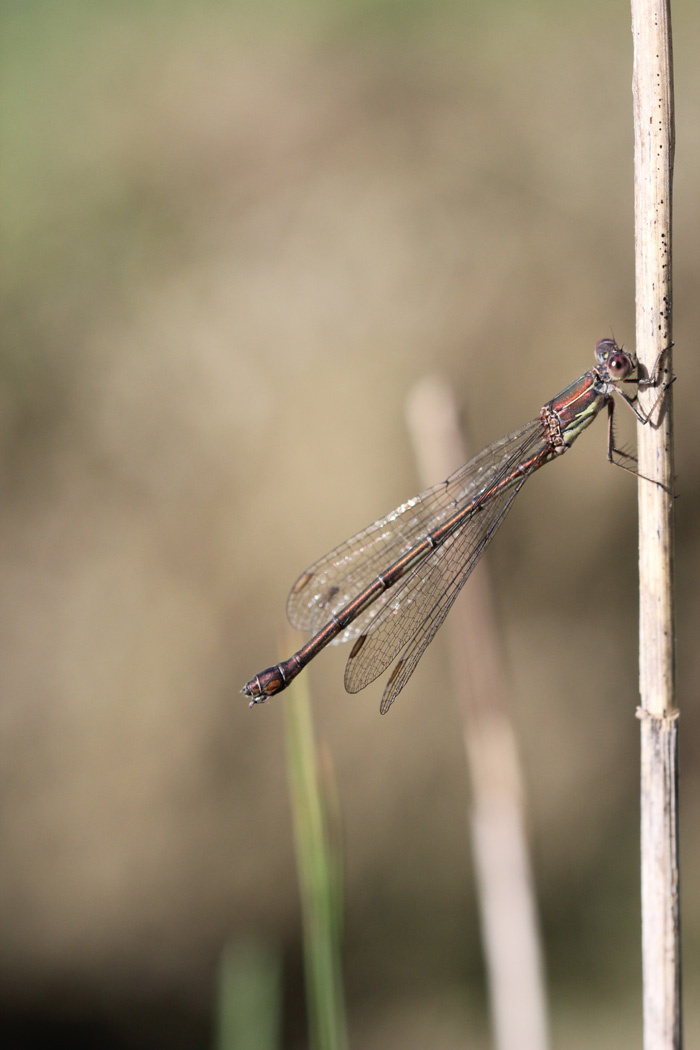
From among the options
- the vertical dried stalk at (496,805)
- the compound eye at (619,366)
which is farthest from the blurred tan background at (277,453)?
the vertical dried stalk at (496,805)

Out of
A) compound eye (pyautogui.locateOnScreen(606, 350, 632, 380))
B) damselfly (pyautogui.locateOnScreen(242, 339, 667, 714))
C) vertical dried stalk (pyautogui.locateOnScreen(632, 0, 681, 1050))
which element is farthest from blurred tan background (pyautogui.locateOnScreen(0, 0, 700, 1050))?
vertical dried stalk (pyautogui.locateOnScreen(632, 0, 681, 1050))

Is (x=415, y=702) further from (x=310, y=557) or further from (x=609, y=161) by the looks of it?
(x=609, y=161)

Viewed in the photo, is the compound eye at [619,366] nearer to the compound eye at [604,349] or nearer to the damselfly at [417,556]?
the compound eye at [604,349]

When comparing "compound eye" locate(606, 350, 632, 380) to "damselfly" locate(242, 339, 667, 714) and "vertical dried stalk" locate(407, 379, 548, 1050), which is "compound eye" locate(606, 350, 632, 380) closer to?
"damselfly" locate(242, 339, 667, 714)

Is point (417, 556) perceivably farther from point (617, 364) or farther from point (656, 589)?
point (656, 589)

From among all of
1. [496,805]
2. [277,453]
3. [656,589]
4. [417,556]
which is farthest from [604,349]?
[277,453]

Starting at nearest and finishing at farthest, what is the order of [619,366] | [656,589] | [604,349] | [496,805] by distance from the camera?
[656,589] → [496,805] → [619,366] → [604,349]

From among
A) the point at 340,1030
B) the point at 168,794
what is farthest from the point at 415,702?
the point at 340,1030
